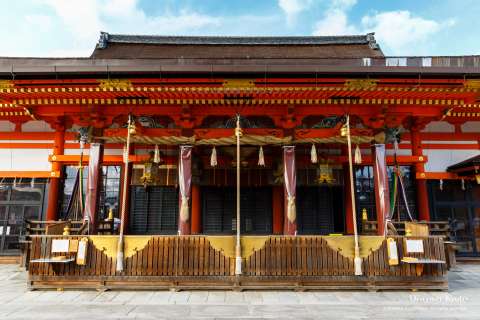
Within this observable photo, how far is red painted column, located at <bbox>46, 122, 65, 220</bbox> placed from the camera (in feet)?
34.1

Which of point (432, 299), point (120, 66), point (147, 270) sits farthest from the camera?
point (120, 66)

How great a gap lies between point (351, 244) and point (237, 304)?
3173mm

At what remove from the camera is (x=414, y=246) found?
276 inches

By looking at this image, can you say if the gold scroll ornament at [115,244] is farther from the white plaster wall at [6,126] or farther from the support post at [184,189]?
the white plaster wall at [6,126]

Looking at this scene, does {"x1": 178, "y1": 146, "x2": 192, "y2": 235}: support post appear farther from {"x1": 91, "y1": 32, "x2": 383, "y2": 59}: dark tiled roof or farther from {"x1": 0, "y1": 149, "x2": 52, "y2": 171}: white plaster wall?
{"x1": 91, "y1": 32, "x2": 383, "y2": 59}: dark tiled roof

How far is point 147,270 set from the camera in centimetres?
698

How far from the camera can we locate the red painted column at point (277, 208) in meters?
10.9

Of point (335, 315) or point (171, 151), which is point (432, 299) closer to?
point (335, 315)

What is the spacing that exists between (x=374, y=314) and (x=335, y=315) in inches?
30.7

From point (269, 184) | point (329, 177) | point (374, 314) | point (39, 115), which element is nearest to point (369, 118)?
point (329, 177)

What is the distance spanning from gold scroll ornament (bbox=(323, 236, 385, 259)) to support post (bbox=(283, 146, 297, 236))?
1.22 metres

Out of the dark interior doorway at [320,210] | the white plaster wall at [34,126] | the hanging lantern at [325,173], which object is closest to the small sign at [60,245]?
the white plaster wall at [34,126]

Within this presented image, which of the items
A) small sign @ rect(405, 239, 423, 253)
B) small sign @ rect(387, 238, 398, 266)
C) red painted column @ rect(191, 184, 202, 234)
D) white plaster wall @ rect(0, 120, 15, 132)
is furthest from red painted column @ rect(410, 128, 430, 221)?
white plaster wall @ rect(0, 120, 15, 132)

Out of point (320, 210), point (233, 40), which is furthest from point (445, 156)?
point (233, 40)
